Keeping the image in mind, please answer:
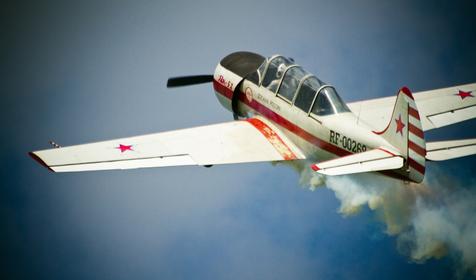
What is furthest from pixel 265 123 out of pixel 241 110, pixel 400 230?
pixel 400 230

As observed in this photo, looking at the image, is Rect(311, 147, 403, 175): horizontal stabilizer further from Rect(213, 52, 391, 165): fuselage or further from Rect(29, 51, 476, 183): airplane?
Rect(213, 52, 391, 165): fuselage

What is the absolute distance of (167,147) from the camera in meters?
14.6

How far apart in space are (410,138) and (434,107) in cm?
436

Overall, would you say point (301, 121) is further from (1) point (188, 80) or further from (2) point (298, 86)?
(1) point (188, 80)

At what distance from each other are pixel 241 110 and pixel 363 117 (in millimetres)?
2592

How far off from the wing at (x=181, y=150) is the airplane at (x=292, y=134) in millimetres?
18

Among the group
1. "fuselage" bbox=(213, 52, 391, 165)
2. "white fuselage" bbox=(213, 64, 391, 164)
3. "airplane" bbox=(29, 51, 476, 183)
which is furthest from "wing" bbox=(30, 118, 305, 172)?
"fuselage" bbox=(213, 52, 391, 165)

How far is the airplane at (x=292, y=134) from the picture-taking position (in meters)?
12.7

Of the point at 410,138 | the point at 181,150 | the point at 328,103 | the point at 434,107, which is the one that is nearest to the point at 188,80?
the point at 181,150

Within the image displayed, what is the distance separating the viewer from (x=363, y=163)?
1248 cm

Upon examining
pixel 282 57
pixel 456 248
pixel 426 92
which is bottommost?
pixel 456 248

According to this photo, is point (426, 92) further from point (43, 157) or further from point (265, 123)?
point (43, 157)

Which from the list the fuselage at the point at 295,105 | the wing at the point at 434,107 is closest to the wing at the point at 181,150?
the fuselage at the point at 295,105

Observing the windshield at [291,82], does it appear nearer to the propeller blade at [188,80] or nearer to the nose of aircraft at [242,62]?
the nose of aircraft at [242,62]
